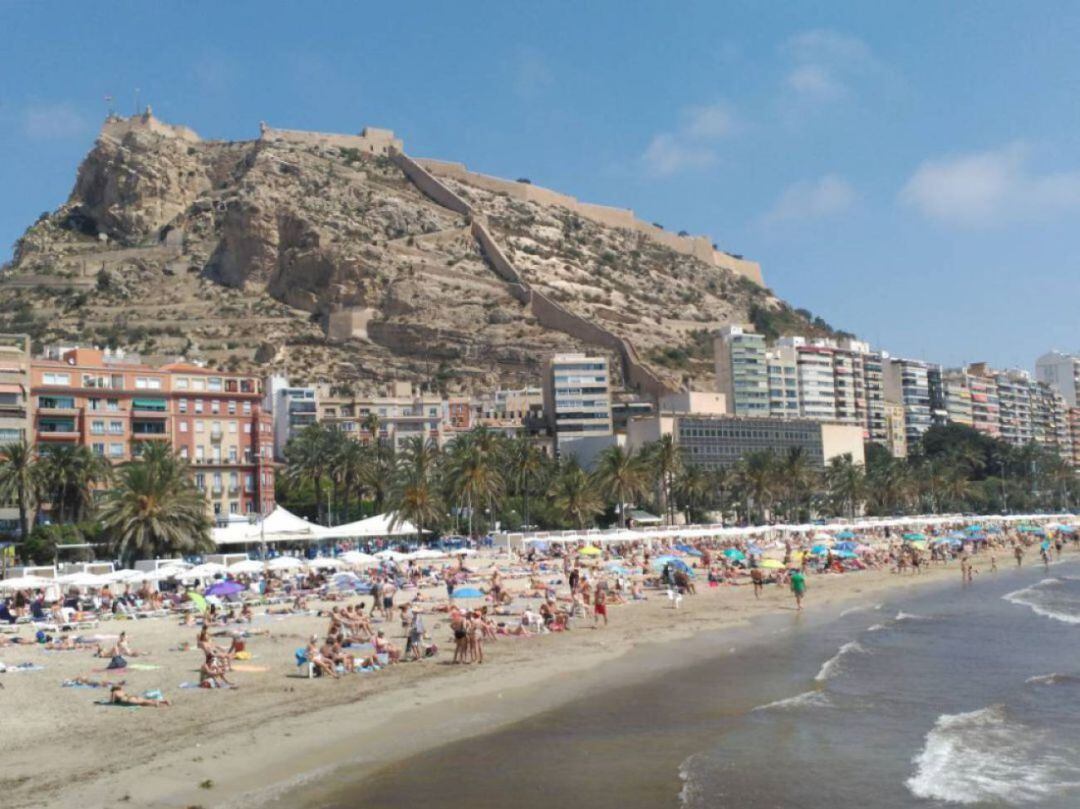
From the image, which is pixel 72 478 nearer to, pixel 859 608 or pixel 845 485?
pixel 859 608

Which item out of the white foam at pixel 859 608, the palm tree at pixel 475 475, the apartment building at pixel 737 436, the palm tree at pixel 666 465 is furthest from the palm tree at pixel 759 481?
the white foam at pixel 859 608

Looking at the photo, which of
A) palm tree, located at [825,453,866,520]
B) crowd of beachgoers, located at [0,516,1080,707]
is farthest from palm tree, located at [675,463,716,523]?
crowd of beachgoers, located at [0,516,1080,707]

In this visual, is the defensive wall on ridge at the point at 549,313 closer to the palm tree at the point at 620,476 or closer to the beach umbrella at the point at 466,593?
the palm tree at the point at 620,476

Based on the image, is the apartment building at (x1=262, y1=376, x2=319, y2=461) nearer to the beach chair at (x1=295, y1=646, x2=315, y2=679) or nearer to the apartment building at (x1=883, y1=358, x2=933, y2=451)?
the beach chair at (x1=295, y1=646, x2=315, y2=679)

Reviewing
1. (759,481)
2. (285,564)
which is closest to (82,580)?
(285,564)

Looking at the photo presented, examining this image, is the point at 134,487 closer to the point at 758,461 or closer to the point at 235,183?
the point at 758,461

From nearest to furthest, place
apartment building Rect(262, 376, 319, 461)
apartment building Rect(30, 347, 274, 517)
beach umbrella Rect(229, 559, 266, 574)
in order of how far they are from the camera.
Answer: beach umbrella Rect(229, 559, 266, 574), apartment building Rect(30, 347, 274, 517), apartment building Rect(262, 376, 319, 461)
